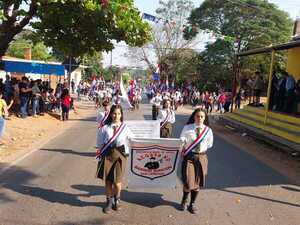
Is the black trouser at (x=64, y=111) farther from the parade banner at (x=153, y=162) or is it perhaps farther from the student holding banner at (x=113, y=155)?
the student holding banner at (x=113, y=155)

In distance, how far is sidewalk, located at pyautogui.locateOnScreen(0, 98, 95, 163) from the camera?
1213 centimetres

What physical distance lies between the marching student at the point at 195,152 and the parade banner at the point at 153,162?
0.32 meters

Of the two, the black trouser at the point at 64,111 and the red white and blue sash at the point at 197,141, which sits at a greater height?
the red white and blue sash at the point at 197,141

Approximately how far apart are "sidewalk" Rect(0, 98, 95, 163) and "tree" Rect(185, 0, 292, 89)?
23.8 metres

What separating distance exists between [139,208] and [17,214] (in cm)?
181

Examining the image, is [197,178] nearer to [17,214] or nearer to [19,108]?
[17,214]

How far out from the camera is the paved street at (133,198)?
6691 mm

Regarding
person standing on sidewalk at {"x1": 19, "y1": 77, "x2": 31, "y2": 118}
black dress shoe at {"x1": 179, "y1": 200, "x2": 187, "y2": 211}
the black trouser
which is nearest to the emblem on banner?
black dress shoe at {"x1": 179, "y1": 200, "x2": 187, "y2": 211}

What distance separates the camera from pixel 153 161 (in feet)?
24.6

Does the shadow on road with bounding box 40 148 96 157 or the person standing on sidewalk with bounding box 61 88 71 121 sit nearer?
the shadow on road with bounding box 40 148 96 157

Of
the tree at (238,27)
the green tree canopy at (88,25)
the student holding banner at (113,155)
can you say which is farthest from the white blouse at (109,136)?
the tree at (238,27)

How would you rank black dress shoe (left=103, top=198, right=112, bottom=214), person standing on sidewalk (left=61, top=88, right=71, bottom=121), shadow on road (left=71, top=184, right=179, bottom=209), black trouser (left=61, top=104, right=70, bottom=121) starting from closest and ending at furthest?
black dress shoe (left=103, top=198, right=112, bottom=214)
shadow on road (left=71, top=184, right=179, bottom=209)
person standing on sidewalk (left=61, top=88, right=71, bottom=121)
black trouser (left=61, top=104, right=70, bottom=121)

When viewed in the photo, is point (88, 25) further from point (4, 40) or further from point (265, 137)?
point (265, 137)

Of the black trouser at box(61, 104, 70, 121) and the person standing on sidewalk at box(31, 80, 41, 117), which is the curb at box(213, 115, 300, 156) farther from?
the person standing on sidewalk at box(31, 80, 41, 117)
